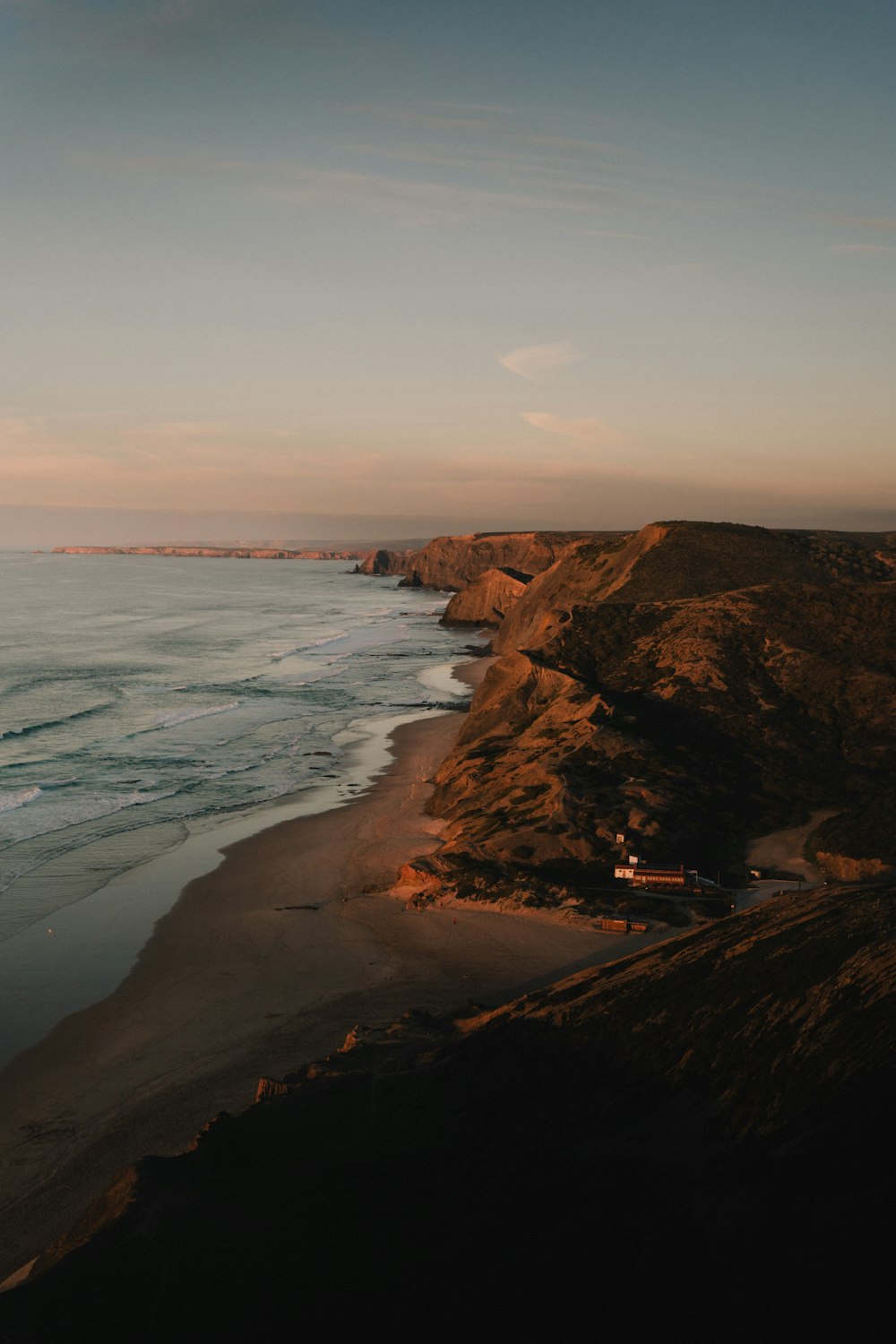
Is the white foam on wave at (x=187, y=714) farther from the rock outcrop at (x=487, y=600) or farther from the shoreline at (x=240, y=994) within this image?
the rock outcrop at (x=487, y=600)

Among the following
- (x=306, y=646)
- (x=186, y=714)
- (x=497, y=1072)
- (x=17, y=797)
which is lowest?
(x=17, y=797)

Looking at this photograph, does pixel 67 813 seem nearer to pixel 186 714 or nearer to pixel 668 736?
pixel 186 714

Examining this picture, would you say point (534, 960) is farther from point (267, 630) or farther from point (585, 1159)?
point (267, 630)

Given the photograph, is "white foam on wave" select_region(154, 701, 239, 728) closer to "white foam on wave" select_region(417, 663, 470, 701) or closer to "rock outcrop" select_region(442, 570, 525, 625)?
"white foam on wave" select_region(417, 663, 470, 701)

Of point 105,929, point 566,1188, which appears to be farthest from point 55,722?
point 566,1188

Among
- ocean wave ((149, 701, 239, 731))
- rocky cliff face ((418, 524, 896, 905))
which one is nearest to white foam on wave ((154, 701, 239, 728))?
ocean wave ((149, 701, 239, 731))

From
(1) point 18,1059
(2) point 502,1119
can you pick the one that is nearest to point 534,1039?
(2) point 502,1119

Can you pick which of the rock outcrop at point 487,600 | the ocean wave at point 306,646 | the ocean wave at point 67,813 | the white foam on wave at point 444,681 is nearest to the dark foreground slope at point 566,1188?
the ocean wave at point 67,813
